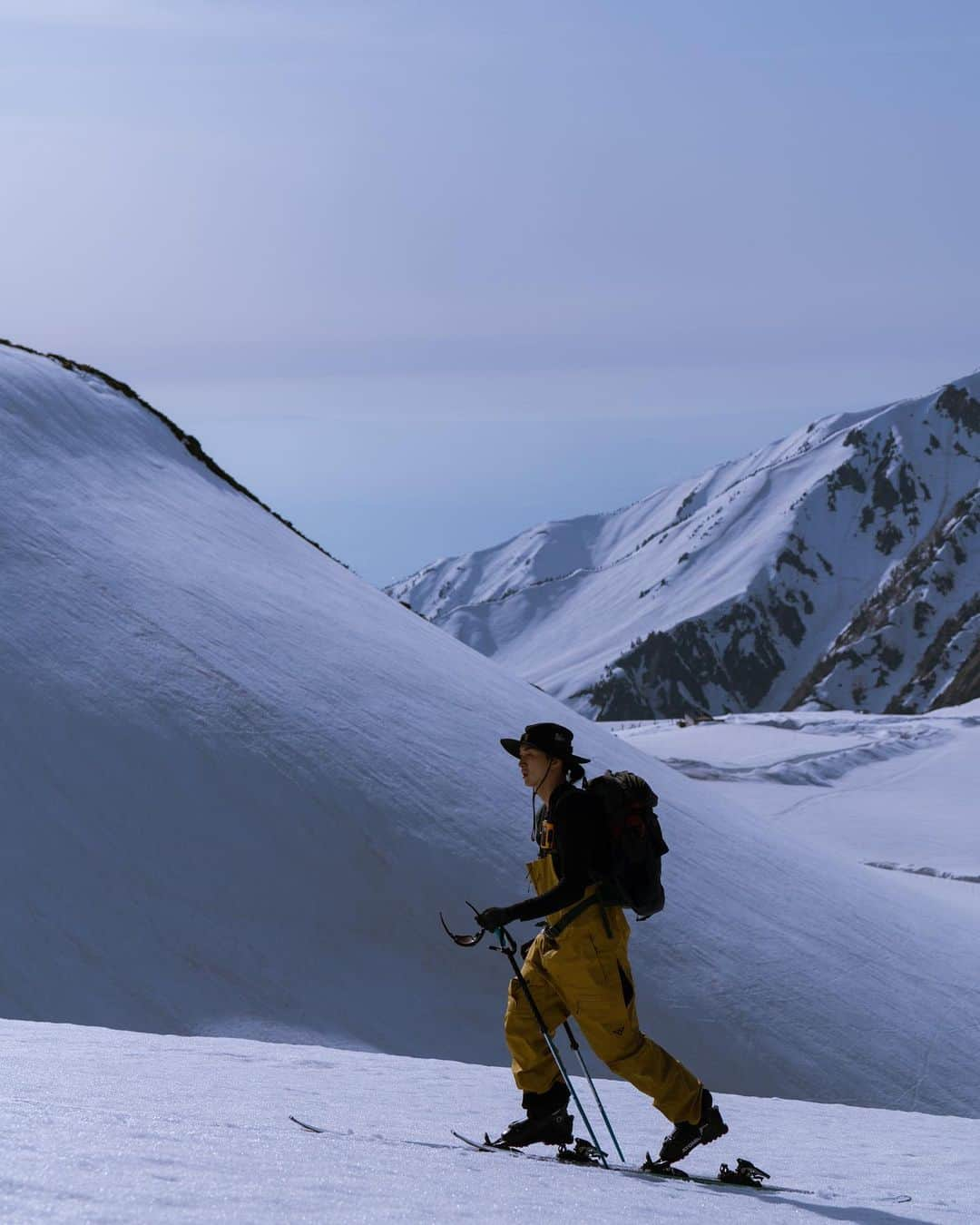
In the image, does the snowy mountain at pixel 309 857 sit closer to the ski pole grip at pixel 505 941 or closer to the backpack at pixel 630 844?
the ski pole grip at pixel 505 941

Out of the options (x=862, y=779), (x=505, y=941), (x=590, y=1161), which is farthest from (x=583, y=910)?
(x=862, y=779)

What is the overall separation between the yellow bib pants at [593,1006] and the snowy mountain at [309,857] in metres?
8.29

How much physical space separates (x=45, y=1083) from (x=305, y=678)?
14.3 metres

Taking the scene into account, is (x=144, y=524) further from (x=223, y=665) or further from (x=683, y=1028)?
(x=683, y=1028)

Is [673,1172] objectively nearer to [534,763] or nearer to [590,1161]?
[590,1161]

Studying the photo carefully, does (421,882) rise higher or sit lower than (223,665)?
lower

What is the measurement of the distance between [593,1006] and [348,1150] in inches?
58.6

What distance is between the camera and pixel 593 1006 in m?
7.34

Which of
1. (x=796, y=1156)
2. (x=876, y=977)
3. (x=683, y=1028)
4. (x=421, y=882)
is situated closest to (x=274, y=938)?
(x=421, y=882)

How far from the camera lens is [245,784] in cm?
1894

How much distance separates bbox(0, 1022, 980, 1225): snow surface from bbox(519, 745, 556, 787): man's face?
205cm

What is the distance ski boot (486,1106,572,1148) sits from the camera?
7695mm

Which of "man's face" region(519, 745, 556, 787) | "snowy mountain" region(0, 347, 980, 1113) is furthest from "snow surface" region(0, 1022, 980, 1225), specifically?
"snowy mountain" region(0, 347, 980, 1113)

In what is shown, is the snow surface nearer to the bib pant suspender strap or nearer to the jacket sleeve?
the bib pant suspender strap
